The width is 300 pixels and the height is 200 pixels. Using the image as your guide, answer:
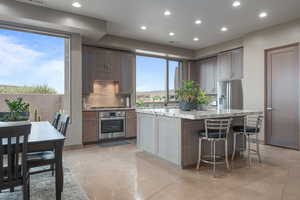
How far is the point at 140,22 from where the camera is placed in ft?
15.1

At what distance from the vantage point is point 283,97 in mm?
4664

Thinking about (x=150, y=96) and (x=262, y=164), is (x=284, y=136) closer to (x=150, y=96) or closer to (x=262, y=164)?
(x=262, y=164)

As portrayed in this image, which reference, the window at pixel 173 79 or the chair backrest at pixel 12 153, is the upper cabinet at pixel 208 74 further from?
the chair backrest at pixel 12 153

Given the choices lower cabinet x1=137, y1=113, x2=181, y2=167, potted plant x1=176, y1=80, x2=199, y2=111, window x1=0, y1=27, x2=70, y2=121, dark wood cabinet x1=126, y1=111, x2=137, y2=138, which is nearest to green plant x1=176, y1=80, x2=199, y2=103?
potted plant x1=176, y1=80, x2=199, y2=111

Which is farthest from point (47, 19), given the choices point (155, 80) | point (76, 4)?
point (155, 80)

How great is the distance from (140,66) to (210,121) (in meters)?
4.12

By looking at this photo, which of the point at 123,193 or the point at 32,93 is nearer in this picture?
the point at 123,193

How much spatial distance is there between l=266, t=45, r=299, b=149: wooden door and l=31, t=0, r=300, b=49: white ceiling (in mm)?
885

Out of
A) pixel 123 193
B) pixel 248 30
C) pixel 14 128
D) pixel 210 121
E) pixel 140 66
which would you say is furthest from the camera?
pixel 140 66

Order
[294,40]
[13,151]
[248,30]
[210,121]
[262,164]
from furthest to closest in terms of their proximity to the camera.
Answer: [248,30], [294,40], [262,164], [210,121], [13,151]

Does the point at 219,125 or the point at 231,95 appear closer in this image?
the point at 219,125

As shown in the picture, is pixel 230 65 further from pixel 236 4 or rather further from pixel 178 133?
pixel 178 133

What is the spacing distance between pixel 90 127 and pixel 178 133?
111 inches

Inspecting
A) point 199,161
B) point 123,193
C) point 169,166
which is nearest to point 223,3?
point 199,161
